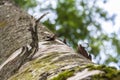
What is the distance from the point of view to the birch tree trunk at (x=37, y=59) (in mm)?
1214

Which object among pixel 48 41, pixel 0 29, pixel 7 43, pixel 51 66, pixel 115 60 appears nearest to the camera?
pixel 51 66

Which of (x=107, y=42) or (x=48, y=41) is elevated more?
(x=48, y=41)

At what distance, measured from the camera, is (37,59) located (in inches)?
66.2

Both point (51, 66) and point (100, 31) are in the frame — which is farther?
point (100, 31)

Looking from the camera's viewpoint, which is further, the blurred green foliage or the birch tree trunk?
the blurred green foliage

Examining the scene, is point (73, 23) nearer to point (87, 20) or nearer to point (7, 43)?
point (87, 20)

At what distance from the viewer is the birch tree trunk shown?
1214mm

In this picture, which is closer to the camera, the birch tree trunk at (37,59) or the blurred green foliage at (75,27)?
the birch tree trunk at (37,59)

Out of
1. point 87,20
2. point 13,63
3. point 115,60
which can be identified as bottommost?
point 115,60

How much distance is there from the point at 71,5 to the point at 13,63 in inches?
325

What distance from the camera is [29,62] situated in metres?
1.70

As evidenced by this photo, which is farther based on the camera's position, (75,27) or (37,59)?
(75,27)

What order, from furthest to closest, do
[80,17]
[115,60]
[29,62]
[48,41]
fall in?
1. [80,17]
2. [115,60]
3. [48,41]
4. [29,62]

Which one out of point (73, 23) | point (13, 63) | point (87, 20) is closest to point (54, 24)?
point (73, 23)
